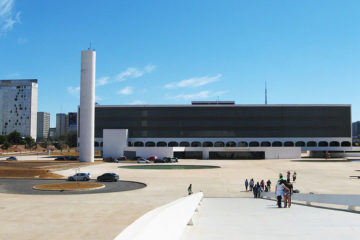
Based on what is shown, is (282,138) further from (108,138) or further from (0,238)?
(0,238)

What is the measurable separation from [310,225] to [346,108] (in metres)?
137

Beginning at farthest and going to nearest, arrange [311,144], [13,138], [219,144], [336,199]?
[13,138] → [219,144] → [311,144] → [336,199]

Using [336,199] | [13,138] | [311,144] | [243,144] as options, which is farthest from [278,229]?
[13,138]

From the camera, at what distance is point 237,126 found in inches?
5212

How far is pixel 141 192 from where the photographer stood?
1362 inches

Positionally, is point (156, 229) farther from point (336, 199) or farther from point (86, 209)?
point (86, 209)

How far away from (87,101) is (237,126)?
219 feet

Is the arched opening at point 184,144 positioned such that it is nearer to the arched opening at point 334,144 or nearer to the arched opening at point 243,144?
the arched opening at point 243,144

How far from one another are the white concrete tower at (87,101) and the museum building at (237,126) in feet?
149

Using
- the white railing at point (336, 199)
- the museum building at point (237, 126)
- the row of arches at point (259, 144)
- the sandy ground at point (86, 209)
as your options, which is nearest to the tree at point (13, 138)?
the museum building at point (237, 126)

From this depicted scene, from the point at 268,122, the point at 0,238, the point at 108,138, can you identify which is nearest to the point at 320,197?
the point at 0,238

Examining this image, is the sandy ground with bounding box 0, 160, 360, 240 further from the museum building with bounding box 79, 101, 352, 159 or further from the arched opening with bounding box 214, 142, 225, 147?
the museum building with bounding box 79, 101, 352, 159

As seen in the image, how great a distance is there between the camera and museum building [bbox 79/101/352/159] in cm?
13088

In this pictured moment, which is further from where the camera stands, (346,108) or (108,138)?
(346,108)
